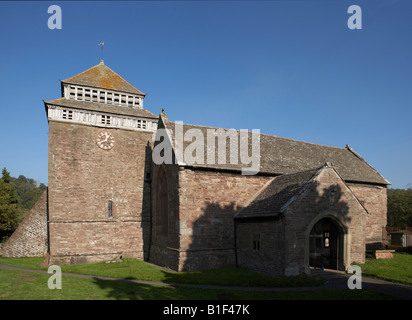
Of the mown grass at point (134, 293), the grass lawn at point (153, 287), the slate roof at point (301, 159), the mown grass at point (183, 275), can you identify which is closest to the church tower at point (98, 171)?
the mown grass at point (183, 275)

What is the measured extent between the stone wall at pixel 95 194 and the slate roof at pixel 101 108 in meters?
1.61

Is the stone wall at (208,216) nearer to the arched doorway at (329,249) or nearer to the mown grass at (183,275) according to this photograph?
the mown grass at (183,275)

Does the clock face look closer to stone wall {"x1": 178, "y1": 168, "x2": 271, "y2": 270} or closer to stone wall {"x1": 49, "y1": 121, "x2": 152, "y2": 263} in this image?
stone wall {"x1": 49, "y1": 121, "x2": 152, "y2": 263}

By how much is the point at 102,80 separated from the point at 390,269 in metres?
27.9

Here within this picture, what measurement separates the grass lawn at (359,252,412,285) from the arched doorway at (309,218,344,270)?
4.86 ft

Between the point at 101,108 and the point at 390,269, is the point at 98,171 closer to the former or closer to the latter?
the point at 101,108

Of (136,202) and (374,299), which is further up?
(136,202)

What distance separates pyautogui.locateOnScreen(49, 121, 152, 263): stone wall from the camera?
24578mm

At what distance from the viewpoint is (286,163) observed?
86.6 ft

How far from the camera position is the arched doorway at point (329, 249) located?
2014 centimetres

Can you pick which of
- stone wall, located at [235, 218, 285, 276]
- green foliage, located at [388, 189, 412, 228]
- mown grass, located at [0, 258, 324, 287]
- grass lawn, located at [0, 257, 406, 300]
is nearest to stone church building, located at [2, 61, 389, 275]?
stone wall, located at [235, 218, 285, 276]
